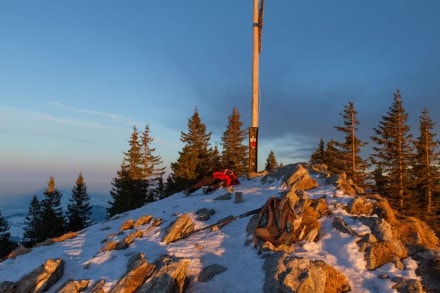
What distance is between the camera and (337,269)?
11031 millimetres

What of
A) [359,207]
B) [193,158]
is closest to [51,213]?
[193,158]

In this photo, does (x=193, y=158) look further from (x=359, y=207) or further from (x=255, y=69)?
(x=359, y=207)

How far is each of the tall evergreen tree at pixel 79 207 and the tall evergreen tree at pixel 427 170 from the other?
4933 cm

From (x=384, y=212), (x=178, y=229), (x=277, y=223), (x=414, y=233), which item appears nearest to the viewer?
(x=277, y=223)

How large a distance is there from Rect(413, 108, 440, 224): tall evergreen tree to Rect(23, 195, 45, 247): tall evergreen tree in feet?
174

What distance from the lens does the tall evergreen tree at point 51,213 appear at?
5697 cm

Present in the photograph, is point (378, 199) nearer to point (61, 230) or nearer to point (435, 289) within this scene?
point (435, 289)

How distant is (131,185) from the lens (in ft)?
194

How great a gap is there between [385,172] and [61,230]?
4792 cm

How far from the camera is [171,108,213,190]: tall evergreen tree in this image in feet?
163

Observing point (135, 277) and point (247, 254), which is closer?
point (135, 277)

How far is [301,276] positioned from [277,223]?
10.6 feet

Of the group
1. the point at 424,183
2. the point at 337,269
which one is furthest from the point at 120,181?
the point at 337,269

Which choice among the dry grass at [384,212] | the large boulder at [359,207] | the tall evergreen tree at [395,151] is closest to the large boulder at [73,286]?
the large boulder at [359,207]
